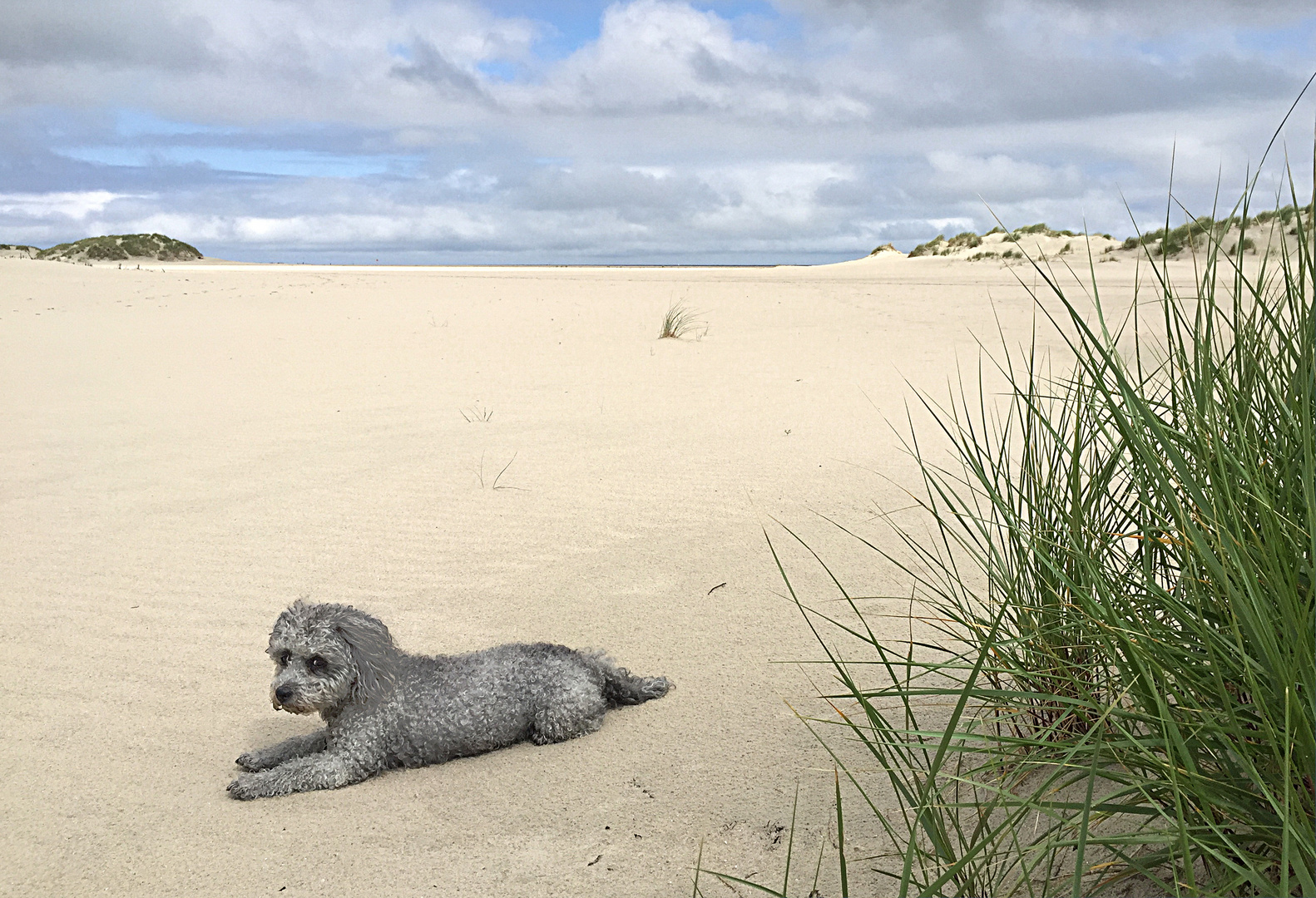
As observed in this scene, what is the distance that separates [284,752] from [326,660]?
17.6 inches

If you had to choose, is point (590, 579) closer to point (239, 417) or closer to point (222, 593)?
point (222, 593)

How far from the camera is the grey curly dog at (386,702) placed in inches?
130

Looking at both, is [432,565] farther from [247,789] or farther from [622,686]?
[247,789]

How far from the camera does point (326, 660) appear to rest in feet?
11.0

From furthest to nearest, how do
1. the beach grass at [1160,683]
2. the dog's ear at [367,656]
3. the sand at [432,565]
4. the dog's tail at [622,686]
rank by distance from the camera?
the dog's tail at [622,686]
the dog's ear at [367,656]
the sand at [432,565]
the beach grass at [1160,683]

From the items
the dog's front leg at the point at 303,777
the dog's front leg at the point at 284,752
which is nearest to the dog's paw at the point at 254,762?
the dog's front leg at the point at 284,752

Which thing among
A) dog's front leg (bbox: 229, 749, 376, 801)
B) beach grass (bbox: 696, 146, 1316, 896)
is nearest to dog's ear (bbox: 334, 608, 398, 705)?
dog's front leg (bbox: 229, 749, 376, 801)

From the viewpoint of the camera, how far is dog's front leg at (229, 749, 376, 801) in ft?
10.7

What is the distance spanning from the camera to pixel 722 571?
17.3 ft

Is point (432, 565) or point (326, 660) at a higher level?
point (326, 660)

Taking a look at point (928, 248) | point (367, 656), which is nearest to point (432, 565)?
point (367, 656)

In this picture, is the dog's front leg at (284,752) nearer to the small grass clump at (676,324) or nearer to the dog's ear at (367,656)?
the dog's ear at (367,656)

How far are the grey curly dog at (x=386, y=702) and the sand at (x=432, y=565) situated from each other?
87mm

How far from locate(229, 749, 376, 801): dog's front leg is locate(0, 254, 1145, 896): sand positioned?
0.04 metres
